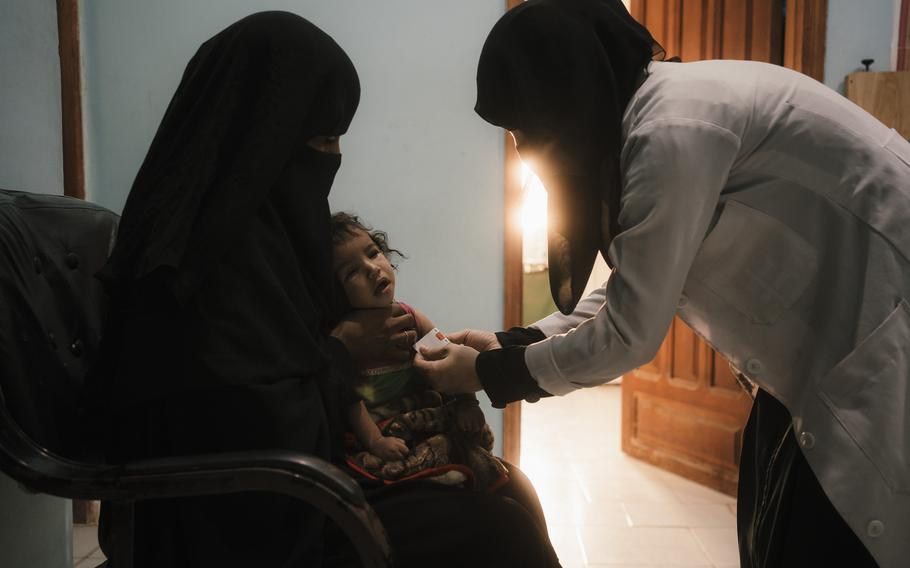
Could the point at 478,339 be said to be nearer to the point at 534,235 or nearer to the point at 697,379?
the point at 697,379

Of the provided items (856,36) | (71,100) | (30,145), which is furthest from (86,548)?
(856,36)

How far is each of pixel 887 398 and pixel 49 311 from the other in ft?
4.20

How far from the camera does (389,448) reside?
121 cm

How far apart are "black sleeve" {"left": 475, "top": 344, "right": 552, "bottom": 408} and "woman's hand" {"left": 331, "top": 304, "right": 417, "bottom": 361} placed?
0.26 m

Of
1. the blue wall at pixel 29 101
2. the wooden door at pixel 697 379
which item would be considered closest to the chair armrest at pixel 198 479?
the blue wall at pixel 29 101

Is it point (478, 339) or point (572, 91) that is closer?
point (572, 91)

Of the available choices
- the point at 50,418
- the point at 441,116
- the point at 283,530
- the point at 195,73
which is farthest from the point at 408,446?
the point at 441,116

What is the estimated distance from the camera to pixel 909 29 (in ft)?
8.14

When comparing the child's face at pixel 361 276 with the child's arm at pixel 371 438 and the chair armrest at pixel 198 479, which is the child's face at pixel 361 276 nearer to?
the child's arm at pixel 371 438

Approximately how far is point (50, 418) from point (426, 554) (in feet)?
2.00

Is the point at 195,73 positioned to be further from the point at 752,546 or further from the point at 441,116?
the point at 441,116

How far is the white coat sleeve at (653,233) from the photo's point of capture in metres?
0.92

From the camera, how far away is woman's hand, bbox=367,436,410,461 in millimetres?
1205

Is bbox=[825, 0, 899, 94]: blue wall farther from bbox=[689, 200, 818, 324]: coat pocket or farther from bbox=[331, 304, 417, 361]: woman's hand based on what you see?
bbox=[331, 304, 417, 361]: woman's hand
